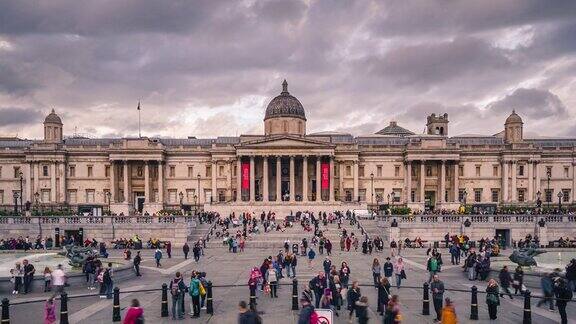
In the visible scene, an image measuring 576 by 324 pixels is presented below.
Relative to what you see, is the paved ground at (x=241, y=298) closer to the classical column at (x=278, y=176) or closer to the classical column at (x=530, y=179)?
the classical column at (x=278, y=176)

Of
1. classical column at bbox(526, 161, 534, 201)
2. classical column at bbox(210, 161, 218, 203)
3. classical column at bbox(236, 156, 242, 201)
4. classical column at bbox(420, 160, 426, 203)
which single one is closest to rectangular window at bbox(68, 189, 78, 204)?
classical column at bbox(210, 161, 218, 203)

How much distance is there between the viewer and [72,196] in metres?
85.3

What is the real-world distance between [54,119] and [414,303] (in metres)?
75.0

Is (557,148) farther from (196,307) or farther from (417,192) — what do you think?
(196,307)

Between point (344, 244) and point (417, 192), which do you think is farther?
point (417, 192)

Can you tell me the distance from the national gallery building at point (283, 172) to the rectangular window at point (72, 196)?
0.50ft

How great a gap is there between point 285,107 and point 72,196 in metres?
35.3

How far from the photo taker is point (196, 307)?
20125 mm

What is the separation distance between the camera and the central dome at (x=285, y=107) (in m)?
85.3

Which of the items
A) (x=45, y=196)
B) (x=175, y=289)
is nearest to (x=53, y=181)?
(x=45, y=196)

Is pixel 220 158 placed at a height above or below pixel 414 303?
above

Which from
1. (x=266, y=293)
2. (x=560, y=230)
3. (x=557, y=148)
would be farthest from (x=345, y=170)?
(x=266, y=293)

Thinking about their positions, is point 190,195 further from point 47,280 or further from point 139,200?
point 47,280

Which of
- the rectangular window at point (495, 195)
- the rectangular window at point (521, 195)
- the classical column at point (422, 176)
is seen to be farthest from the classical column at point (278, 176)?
the rectangular window at point (521, 195)
